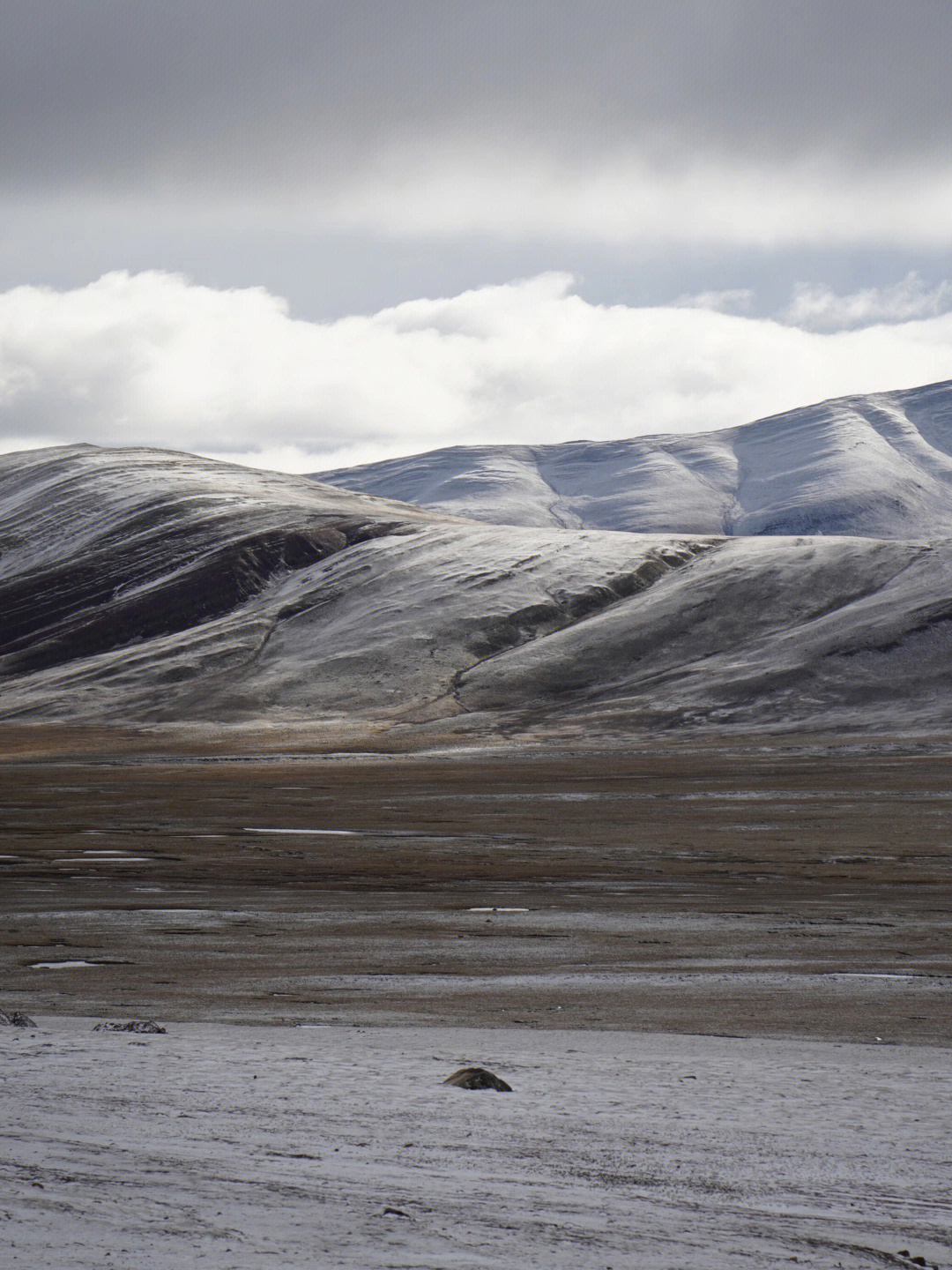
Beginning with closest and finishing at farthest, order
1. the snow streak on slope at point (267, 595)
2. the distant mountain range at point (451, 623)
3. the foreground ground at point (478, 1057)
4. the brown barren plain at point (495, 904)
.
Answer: the foreground ground at point (478, 1057) < the brown barren plain at point (495, 904) < the distant mountain range at point (451, 623) < the snow streak on slope at point (267, 595)

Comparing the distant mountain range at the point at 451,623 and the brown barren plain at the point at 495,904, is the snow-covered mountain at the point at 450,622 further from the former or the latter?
the brown barren plain at the point at 495,904

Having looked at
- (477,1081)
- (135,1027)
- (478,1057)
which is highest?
(477,1081)

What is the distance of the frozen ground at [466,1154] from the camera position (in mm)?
6473

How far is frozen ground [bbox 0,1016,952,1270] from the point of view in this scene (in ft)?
21.2

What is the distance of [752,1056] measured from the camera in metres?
10.9

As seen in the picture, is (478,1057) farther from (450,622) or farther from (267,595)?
(267,595)

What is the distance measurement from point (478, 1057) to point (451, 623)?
399 ft

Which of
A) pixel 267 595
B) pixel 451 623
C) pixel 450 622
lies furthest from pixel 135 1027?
pixel 267 595

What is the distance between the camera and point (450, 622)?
132500mm

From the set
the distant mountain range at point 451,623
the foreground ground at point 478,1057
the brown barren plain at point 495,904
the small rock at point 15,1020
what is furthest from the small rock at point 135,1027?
the distant mountain range at point 451,623

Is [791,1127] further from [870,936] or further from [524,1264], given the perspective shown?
[870,936]

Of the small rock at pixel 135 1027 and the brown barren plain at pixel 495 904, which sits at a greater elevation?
the small rock at pixel 135 1027

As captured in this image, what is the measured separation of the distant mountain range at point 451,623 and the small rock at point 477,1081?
83482mm

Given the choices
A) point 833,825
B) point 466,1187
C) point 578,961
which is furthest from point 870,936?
point 833,825
